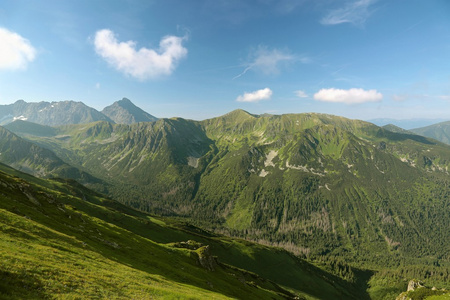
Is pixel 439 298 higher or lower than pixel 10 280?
lower

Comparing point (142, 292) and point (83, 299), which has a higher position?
point (83, 299)

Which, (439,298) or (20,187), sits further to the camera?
(439,298)

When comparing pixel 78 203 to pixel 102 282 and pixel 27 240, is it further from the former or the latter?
pixel 102 282

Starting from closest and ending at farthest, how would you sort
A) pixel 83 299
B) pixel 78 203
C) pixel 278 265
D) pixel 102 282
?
pixel 83 299 → pixel 102 282 → pixel 78 203 → pixel 278 265

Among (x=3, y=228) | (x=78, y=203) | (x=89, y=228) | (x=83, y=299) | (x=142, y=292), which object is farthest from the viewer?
(x=78, y=203)

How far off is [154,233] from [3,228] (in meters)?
128

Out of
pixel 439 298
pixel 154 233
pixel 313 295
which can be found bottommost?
pixel 313 295

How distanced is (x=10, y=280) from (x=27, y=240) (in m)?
16.9

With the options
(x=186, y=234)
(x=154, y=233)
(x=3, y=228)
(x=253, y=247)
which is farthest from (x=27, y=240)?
(x=253, y=247)

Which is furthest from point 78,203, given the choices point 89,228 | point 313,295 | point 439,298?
point 439,298

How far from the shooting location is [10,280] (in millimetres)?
20969

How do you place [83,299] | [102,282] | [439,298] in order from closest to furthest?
[83,299] → [102,282] → [439,298]

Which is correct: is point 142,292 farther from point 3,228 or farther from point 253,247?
point 253,247

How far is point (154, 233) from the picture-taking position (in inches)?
5974
